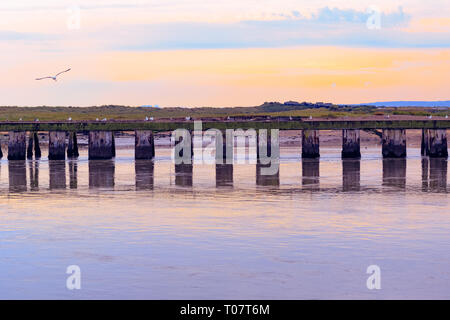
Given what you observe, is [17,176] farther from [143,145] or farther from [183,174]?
[143,145]

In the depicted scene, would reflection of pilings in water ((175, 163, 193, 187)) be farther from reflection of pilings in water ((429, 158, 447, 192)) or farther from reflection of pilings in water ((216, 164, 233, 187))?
reflection of pilings in water ((429, 158, 447, 192))

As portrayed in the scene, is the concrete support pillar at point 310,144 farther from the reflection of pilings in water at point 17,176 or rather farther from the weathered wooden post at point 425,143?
the reflection of pilings in water at point 17,176

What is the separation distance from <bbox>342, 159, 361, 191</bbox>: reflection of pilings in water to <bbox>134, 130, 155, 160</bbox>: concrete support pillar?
64.7 feet

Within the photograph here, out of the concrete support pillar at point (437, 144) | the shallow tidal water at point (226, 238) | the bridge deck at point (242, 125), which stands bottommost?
the shallow tidal water at point (226, 238)

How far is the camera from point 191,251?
25.0m

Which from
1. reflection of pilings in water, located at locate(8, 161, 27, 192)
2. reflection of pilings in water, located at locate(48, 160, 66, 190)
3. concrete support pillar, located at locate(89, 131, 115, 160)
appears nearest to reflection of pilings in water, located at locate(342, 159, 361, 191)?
reflection of pilings in water, located at locate(48, 160, 66, 190)

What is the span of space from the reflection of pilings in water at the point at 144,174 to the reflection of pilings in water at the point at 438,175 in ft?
55.7

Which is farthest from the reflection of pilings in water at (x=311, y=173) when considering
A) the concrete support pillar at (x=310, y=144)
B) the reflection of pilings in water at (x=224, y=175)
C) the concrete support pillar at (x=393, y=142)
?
the concrete support pillar at (x=393, y=142)

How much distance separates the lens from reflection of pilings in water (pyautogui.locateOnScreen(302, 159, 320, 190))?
4956 centimetres

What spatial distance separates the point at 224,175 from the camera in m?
57.8

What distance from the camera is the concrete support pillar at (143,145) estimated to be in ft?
264

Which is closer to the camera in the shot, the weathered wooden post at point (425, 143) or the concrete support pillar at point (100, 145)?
the concrete support pillar at point (100, 145)

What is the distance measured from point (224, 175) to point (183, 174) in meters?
3.42

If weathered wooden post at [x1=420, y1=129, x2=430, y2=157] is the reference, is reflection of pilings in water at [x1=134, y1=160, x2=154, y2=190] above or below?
below
